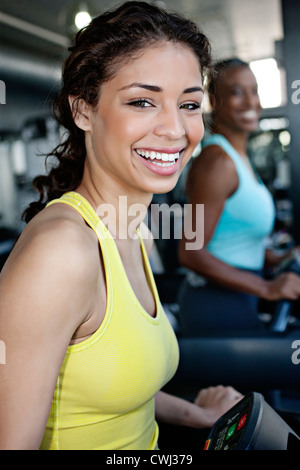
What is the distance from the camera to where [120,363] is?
0.78m

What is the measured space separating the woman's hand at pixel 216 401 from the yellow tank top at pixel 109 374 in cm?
33

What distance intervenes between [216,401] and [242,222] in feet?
2.31

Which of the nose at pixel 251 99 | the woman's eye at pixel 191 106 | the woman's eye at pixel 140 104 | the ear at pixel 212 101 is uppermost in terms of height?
the nose at pixel 251 99

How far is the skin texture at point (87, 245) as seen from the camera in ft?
2.09

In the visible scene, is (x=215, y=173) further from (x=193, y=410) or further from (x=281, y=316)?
(x=193, y=410)

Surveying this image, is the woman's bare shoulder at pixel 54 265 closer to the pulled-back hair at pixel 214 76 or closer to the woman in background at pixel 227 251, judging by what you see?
the pulled-back hair at pixel 214 76

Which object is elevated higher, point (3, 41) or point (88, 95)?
point (3, 41)

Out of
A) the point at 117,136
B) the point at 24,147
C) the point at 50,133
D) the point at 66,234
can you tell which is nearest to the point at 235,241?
the point at 117,136

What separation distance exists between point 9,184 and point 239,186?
4.68 meters

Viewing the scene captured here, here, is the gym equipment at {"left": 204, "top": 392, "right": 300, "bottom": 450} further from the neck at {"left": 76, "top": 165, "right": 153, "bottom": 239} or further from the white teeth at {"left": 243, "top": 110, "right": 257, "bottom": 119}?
the white teeth at {"left": 243, "top": 110, "right": 257, "bottom": 119}

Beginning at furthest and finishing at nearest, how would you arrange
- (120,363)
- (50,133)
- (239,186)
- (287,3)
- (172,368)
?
(50,133) → (287,3) → (239,186) → (172,368) → (120,363)

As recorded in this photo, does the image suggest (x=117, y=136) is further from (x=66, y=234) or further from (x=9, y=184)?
(x=9, y=184)

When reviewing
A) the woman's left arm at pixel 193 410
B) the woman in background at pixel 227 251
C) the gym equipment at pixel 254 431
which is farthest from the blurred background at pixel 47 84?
the gym equipment at pixel 254 431

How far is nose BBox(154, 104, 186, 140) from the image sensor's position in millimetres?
841
